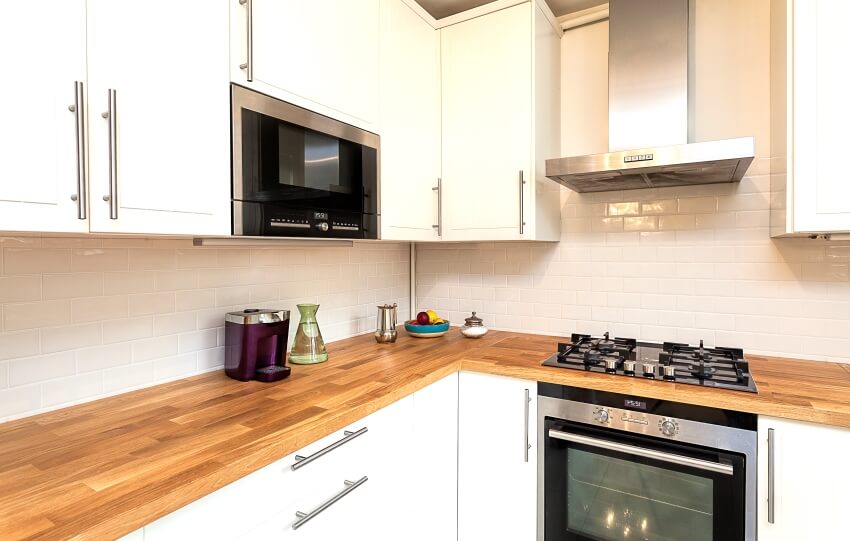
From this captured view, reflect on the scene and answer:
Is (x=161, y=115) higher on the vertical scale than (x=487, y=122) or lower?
lower

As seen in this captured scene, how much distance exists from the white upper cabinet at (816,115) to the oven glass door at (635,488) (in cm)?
84

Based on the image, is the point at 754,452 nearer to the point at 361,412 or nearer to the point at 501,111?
the point at 361,412

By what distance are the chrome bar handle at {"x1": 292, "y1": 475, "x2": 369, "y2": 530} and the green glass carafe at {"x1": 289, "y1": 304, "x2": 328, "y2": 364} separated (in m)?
0.59

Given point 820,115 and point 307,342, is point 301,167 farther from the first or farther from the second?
point 820,115

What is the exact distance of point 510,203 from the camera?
7.25 ft

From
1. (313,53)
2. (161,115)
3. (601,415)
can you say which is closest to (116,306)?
(161,115)

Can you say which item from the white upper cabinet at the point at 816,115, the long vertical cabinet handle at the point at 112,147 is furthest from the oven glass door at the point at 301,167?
the white upper cabinet at the point at 816,115

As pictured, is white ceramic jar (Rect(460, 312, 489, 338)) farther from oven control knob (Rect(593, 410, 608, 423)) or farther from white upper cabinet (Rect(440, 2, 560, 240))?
oven control knob (Rect(593, 410, 608, 423))

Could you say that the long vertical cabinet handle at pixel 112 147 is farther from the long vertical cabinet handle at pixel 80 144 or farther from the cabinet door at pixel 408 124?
the cabinet door at pixel 408 124

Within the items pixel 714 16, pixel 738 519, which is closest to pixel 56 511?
pixel 738 519

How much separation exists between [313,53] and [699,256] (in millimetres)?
1823

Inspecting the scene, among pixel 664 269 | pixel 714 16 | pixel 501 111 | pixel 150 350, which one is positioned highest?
pixel 714 16

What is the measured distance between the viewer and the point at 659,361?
72.9 inches

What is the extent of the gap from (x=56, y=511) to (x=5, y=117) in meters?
0.76
